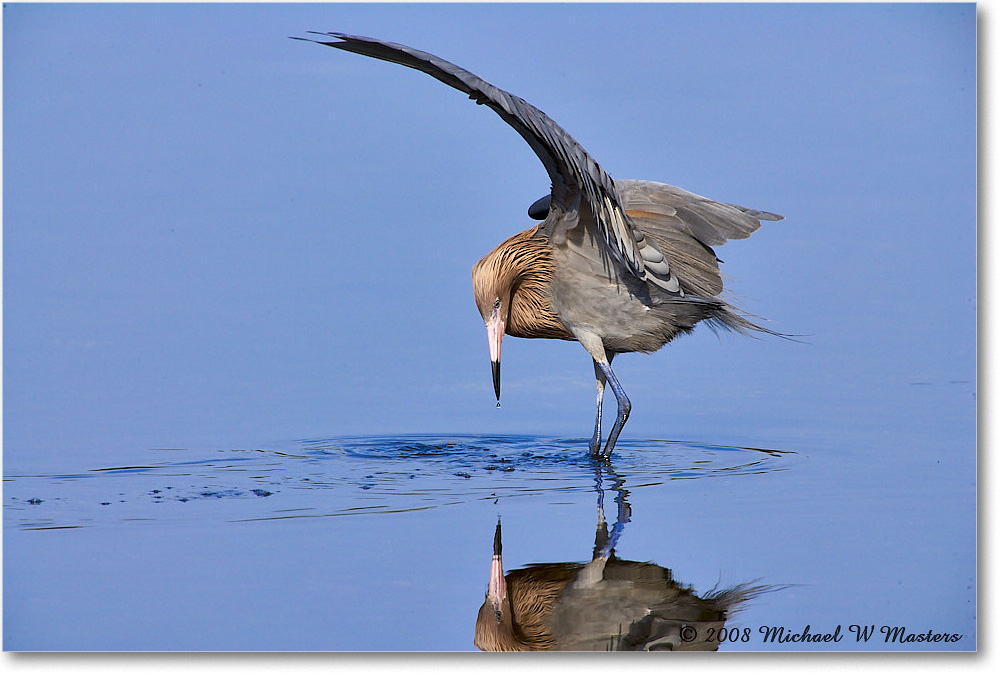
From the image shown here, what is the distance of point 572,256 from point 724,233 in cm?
65

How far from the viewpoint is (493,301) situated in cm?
467

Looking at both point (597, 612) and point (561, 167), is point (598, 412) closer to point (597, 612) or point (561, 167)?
point (561, 167)

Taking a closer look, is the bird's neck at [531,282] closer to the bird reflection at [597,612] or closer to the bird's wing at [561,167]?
the bird's wing at [561,167]

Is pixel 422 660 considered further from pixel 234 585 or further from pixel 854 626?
pixel 854 626

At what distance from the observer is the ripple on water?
3.70m

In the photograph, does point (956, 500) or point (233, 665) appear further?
point (956, 500)

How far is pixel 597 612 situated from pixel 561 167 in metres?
1.64

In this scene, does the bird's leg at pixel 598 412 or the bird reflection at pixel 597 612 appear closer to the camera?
the bird reflection at pixel 597 612

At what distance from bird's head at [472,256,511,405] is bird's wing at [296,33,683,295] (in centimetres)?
32

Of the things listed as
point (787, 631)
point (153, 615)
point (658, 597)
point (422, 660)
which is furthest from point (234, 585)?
point (787, 631)

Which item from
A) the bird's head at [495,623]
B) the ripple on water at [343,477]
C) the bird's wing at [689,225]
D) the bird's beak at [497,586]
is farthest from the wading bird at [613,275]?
the bird's head at [495,623]

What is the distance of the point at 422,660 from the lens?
10.6 ft

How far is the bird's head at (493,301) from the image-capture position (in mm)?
4637

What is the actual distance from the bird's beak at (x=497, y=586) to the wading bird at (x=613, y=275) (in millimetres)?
1302
